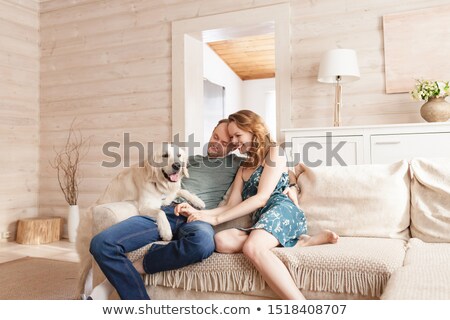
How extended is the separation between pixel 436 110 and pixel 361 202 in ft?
4.34

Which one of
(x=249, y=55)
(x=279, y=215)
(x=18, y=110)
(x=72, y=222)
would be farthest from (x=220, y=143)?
(x=249, y=55)

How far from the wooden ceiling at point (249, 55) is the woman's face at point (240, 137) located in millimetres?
3957

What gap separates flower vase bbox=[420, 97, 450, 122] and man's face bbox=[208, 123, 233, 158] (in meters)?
1.60

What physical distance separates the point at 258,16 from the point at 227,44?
101 inches

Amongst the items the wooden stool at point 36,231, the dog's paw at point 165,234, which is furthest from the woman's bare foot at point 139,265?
the wooden stool at point 36,231

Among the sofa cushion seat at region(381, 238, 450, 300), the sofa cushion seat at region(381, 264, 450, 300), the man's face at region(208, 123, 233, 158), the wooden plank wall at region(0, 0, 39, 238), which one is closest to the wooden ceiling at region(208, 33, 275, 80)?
the wooden plank wall at region(0, 0, 39, 238)

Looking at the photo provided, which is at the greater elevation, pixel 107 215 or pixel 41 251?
pixel 107 215

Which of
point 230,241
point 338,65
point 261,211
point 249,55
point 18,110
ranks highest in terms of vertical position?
point 249,55

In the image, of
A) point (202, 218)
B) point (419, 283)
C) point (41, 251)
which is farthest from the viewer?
point (41, 251)

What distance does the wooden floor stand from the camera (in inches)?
142

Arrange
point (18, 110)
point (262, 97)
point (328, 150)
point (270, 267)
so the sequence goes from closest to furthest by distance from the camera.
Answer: point (270, 267) → point (328, 150) → point (18, 110) → point (262, 97)

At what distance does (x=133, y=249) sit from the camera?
1.85 meters

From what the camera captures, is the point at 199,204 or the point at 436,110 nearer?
the point at 199,204

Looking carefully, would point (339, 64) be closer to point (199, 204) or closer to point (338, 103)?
point (338, 103)
